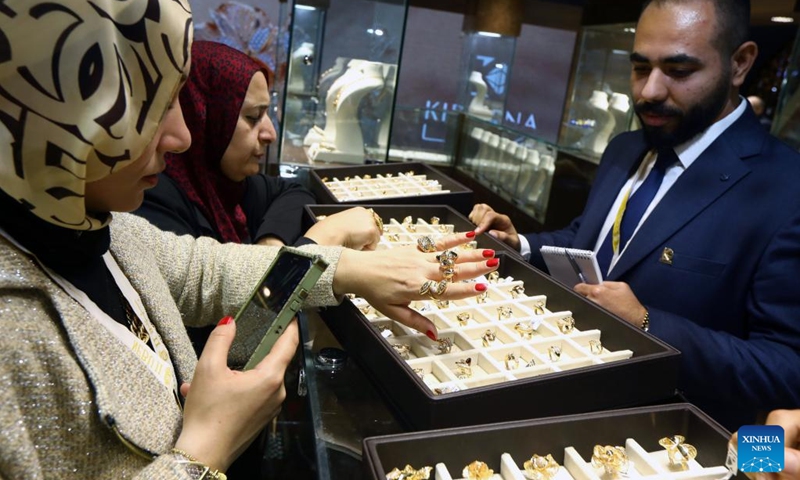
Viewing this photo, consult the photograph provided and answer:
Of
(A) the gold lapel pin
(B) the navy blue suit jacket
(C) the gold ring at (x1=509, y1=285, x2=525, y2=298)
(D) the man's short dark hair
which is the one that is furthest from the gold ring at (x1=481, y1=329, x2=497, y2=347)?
(D) the man's short dark hair

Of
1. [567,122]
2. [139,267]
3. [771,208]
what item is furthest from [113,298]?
[567,122]

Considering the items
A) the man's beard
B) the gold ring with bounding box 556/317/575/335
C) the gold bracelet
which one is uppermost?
the man's beard

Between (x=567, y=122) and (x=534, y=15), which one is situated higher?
(x=534, y=15)

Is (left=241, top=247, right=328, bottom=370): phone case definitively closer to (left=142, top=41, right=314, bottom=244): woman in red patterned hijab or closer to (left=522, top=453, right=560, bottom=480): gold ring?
(left=522, top=453, right=560, bottom=480): gold ring

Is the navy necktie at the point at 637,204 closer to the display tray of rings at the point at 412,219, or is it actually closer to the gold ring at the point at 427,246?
the display tray of rings at the point at 412,219

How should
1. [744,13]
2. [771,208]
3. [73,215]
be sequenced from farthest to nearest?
[744,13]
[771,208]
[73,215]

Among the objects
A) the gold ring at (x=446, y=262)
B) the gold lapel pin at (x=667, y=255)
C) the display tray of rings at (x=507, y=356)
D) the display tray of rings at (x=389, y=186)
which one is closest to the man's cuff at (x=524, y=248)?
the display tray of rings at (x=389, y=186)

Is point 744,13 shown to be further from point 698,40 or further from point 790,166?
point 790,166

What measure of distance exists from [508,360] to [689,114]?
92 cm

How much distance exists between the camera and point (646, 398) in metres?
Answer: 0.88

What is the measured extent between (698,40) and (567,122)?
242cm

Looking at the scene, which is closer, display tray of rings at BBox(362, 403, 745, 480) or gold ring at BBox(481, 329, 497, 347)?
display tray of rings at BBox(362, 403, 745, 480)

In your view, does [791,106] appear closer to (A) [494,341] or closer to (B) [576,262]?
(B) [576,262]

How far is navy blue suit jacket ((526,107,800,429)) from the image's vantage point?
122 centimetres
